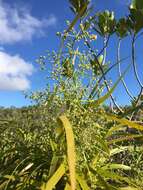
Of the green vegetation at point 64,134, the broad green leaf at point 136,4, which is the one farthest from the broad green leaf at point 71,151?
the broad green leaf at point 136,4

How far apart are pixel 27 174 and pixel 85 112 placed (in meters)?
0.61

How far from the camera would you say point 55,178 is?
11.7ft

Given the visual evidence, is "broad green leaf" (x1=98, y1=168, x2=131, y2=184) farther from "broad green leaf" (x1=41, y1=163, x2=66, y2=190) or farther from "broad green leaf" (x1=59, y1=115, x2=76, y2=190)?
"broad green leaf" (x1=59, y1=115, x2=76, y2=190)

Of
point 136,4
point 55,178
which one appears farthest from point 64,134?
point 136,4

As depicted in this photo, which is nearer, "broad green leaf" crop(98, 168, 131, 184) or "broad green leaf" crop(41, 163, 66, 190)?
"broad green leaf" crop(41, 163, 66, 190)

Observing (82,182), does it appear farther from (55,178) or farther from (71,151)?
(71,151)

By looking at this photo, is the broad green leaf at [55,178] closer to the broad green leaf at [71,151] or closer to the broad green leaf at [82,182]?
the broad green leaf at [82,182]

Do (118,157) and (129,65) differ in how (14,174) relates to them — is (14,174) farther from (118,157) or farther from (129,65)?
(118,157)

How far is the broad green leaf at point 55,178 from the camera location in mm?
3478

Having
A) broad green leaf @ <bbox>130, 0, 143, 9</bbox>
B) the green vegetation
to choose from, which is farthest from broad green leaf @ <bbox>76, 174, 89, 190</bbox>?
broad green leaf @ <bbox>130, 0, 143, 9</bbox>

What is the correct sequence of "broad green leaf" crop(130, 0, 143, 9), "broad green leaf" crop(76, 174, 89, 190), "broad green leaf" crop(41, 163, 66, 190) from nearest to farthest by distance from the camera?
1. "broad green leaf" crop(41, 163, 66, 190)
2. "broad green leaf" crop(76, 174, 89, 190)
3. "broad green leaf" crop(130, 0, 143, 9)

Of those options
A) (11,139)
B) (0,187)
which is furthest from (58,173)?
(11,139)

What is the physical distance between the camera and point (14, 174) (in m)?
3.92

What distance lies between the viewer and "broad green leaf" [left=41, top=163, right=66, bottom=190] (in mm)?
3478
